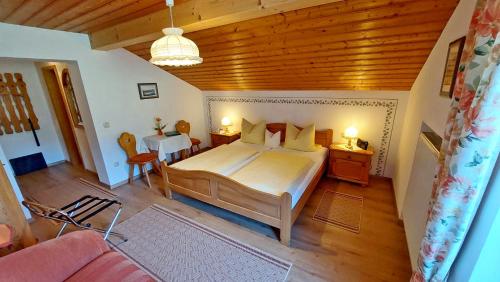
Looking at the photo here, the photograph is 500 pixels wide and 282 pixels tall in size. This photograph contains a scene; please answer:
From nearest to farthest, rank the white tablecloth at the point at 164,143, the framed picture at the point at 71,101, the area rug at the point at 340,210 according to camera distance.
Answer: the area rug at the point at 340,210 < the framed picture at the point at 71,101 < the white tablecloth at the point at 164,143

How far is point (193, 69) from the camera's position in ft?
12.0

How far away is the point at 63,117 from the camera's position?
4020 millimetres

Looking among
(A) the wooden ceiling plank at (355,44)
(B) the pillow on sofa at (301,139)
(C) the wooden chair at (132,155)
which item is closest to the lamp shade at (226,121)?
(B) the pillow on sofa at (301,139)

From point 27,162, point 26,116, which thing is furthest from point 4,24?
point 27,162

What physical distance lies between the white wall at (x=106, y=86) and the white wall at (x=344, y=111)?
67.4 inches

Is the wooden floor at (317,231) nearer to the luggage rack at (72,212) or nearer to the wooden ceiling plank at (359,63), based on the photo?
the luggage rack at (72,212)

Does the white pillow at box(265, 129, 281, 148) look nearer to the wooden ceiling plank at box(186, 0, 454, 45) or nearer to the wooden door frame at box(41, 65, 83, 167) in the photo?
the wooden ceiling plank at box(186, 0, 454, 45)

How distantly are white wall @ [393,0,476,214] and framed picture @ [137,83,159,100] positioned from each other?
4.00 m

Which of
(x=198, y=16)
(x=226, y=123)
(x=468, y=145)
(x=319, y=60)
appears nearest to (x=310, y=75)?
(x=319, y=60)

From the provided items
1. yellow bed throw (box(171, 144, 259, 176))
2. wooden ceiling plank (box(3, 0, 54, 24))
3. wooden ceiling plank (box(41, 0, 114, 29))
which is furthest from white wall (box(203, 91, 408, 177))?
wooden ceiling plank (box(3, 0, 54, 24))

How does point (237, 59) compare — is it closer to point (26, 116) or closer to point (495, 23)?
point (495, 23)

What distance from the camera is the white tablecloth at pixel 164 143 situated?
11.7 feet

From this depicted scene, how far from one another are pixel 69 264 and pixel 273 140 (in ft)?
9.50

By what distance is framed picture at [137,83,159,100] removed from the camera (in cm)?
363
